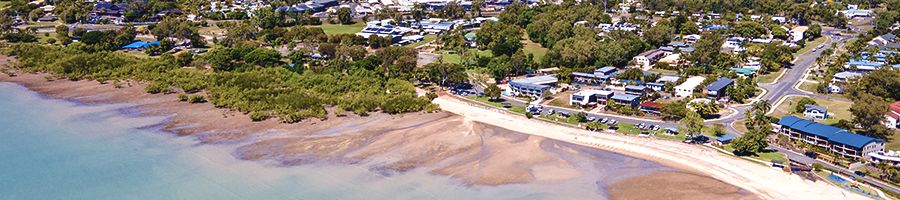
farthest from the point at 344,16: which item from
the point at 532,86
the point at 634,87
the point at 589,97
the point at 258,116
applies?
the point at 589,97

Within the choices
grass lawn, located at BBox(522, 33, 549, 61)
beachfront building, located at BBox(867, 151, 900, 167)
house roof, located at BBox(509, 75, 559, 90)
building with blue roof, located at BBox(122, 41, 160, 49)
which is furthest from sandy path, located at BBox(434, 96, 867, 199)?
building with blue roof, located at BBox(122, 41, 160, 49)

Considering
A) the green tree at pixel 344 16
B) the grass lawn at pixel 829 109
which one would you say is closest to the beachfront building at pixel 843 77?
the grass lawn at pixel 829 109

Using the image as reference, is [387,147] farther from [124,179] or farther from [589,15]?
[589,15]

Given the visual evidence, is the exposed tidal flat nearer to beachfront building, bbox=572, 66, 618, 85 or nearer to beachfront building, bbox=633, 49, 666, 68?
beachfront building, bbox=572, 66, 618, 85

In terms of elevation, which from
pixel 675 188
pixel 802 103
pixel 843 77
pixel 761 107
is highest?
pixel 843 77

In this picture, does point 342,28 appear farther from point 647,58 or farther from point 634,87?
point 634,87

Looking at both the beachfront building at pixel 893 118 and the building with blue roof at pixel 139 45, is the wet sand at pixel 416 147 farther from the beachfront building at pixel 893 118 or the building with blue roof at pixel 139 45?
the building with blue roof at pixel 139 45

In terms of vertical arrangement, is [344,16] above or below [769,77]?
above

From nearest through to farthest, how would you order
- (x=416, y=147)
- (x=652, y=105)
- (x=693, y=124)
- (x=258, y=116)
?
(x=693, y=124) < (x=416, y=147) < (x=258, y=116) < (x=652, y=105)

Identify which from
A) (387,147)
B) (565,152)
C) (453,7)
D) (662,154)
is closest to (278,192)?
(387,147)
